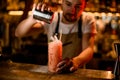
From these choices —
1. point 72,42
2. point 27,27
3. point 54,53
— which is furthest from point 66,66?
point 72,42

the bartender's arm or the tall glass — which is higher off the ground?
the bartender's arm

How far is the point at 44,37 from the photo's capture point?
19.5 feet

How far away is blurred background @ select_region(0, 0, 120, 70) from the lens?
518cm

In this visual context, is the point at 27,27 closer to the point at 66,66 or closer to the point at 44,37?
the point at 66,66

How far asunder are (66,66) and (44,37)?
12.5ft

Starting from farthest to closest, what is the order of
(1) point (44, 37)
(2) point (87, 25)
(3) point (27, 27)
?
(1) point (44, 37)
(2) point (87, 25)
(3) point (27, 27)

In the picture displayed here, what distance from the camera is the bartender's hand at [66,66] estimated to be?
212cm

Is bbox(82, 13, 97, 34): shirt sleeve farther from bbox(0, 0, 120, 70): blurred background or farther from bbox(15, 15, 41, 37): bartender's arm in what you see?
bbox(0, 0, 120, 70): blurred background

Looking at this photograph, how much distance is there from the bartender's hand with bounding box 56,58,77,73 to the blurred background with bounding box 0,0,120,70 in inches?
95.9

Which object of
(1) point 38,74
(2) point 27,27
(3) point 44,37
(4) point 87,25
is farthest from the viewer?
(3) point 44,37

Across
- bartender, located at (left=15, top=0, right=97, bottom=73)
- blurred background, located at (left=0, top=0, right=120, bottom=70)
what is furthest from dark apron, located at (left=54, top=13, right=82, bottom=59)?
blurred background, located at (left=0, top=0, right=120, bottom=70)

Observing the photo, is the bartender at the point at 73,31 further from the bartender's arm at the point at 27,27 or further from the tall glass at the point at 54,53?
the tall glass at the point at 54,53

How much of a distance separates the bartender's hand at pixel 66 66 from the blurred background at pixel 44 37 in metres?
2.44

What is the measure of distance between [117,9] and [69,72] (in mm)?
3216
